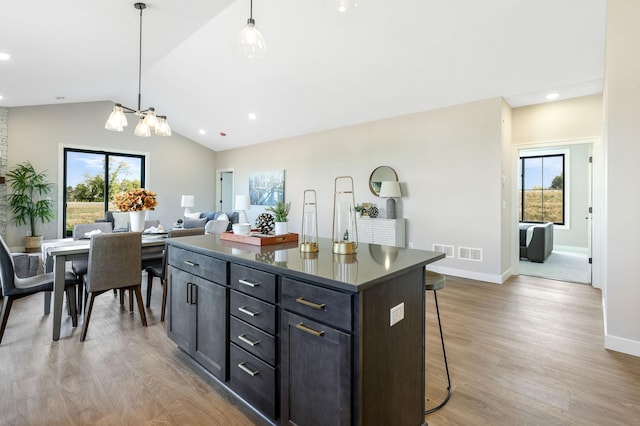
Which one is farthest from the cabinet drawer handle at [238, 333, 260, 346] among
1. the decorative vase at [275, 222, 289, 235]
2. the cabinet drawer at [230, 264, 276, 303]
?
the decorative vase at [275, 222, 289, 235]

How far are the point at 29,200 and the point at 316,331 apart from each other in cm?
790

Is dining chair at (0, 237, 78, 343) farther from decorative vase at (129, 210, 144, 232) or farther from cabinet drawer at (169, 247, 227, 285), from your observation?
cabinet drawer at (169, 247, 227, 285)

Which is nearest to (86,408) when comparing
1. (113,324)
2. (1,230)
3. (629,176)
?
(113,324)

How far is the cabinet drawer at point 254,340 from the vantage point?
1598 millimetres

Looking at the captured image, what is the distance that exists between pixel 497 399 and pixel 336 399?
1251 millimetres

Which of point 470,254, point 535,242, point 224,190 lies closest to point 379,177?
point 470,254

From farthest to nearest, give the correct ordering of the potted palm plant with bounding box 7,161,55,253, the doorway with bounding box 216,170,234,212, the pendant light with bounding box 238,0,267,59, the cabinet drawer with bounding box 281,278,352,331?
1. the doorway with bounding box 216,170,234,212
2. the potted palm plant with bounding box 7,161,55,253
3. the pendant light with bounding box 238,0,267,59
4. the cabinet drawer with bounding box 281,278,352,331

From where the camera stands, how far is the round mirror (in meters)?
5.56

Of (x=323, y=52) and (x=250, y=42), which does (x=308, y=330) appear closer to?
(x=250, y=42)

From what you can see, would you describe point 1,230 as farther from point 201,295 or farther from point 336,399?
point 336,399

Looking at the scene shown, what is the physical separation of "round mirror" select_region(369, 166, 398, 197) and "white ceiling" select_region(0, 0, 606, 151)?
94cm

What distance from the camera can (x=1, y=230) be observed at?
20.7 ft

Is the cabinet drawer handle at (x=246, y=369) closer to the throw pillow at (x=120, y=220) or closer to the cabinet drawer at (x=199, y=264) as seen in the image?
the cabinet drawer at (x=199, y=264)

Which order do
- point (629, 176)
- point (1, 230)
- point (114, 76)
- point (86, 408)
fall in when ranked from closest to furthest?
point (86, 408) → point (629, 176) → point (114, 76) → point (1, 230)
